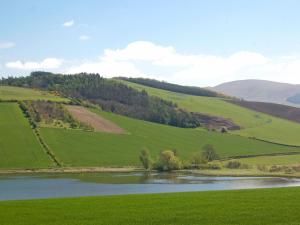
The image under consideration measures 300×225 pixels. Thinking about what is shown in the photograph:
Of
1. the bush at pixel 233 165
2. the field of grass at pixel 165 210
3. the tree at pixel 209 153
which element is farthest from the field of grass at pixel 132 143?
the field of grass at pixel 165 210

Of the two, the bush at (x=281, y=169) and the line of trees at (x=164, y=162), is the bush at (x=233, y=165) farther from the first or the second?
the bush at (x=281, y=169)

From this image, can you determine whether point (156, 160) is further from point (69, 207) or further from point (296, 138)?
point (69, 207)

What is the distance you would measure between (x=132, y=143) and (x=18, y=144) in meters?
30.1

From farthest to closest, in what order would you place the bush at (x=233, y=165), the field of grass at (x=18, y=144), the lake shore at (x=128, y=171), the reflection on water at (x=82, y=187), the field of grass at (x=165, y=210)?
1. the bush at (x=233, y=165)
2. the field of grass at (x=18, y=144)
3. the lake shore at (x=128, y=171)
4. the reflection on water at (x=82, y=187)
5. the field of grass at (x=165, y=210)

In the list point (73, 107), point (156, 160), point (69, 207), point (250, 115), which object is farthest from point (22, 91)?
point (69, 207)

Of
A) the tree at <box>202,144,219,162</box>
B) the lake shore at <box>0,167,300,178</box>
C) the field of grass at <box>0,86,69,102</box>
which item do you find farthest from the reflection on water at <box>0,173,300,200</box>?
the field of grass at <box>0,86,69,102</box>

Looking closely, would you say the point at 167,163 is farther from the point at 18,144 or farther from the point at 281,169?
the point at 18,144

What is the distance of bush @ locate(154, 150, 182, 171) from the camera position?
394 feet

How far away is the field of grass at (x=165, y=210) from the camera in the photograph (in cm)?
2967

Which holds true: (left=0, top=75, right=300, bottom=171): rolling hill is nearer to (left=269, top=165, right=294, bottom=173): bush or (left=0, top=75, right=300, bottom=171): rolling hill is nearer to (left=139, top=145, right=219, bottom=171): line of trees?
(left=139, top=145, right=219, bottom=171): line of trees

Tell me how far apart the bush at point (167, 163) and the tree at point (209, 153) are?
12.4 metres

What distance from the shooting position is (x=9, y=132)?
12688cm

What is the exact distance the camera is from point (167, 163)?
394 feet

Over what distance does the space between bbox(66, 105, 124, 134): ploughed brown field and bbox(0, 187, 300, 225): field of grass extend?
4093 inches
